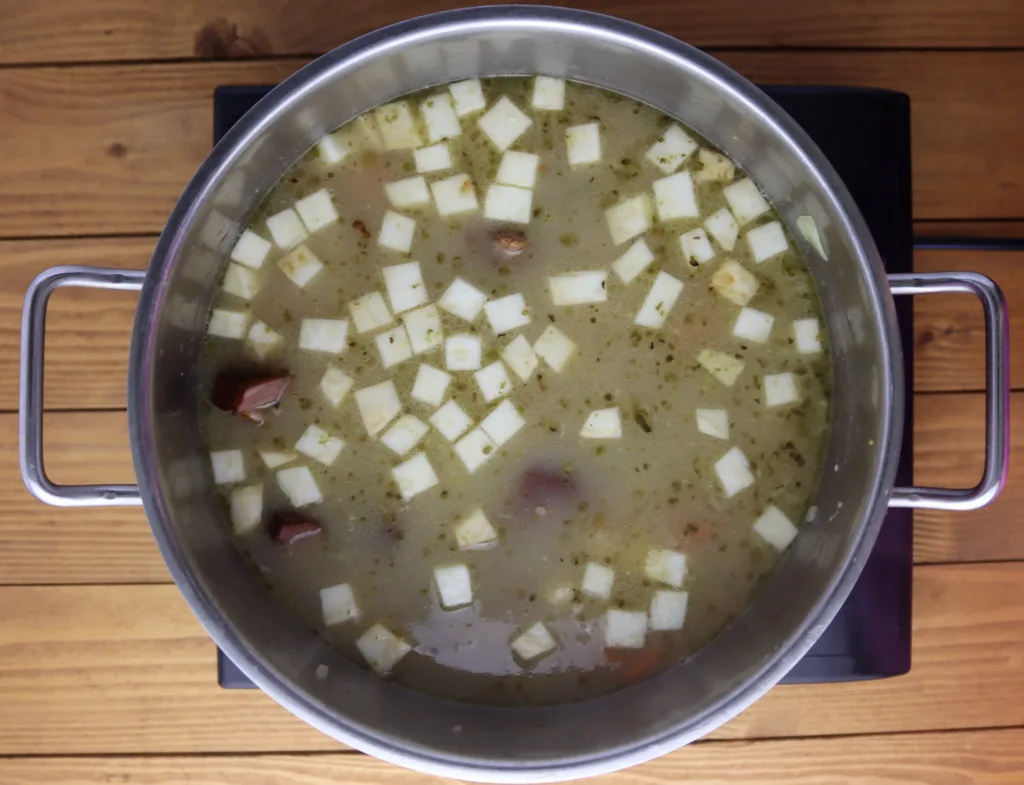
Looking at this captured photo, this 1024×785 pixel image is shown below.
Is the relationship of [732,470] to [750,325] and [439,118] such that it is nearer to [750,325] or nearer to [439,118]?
[750,325]

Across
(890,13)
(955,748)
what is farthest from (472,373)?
(955,748)

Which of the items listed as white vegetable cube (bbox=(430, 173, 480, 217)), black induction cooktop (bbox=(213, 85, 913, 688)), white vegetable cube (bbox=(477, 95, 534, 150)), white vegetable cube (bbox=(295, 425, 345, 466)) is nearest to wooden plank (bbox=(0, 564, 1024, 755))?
black induction cooktop (bbox=(213, 85, 913, 688))

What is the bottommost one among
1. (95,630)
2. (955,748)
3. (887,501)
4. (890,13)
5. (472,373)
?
(955,748)

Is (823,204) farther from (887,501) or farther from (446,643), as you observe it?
(446,643)

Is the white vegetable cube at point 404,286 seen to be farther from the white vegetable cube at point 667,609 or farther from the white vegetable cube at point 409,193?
the white vegetable cube at point 667,609

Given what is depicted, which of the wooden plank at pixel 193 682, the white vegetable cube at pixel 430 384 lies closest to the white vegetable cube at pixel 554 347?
the white vegetable cube at pixel 430 384
